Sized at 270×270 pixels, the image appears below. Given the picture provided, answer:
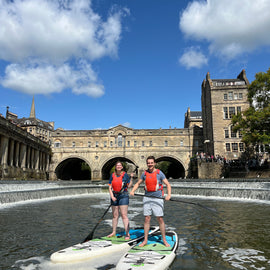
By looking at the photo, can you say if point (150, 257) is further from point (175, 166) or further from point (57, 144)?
point (175, 166)

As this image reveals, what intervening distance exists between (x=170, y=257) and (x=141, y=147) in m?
43.3

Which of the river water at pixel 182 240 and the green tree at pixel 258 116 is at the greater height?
the green tree at pixel 258 116

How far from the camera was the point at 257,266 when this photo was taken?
13.1 feet

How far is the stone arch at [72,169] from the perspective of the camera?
4917 cm

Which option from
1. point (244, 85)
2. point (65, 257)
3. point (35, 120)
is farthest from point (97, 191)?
point (35, 120)

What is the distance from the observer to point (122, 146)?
4788 centimetres

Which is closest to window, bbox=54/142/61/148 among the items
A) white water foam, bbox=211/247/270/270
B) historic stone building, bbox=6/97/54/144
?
historic stone building, bbox=6/97/54/144

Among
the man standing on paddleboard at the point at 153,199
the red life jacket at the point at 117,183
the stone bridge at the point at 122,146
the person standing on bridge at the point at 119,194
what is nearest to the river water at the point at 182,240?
the man standing on paddleboard at the point at 153,199

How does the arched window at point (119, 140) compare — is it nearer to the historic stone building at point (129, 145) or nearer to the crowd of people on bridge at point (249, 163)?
the historic stone building at point (129, 145)

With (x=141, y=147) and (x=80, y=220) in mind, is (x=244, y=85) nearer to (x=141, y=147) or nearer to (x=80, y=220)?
(x=141, y=147)

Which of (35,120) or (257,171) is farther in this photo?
(35,120)

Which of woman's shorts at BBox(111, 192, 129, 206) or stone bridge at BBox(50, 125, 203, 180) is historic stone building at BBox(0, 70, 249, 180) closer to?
stone bridge at BBox(50, 125, 203, 180)

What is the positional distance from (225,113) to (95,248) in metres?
37.5

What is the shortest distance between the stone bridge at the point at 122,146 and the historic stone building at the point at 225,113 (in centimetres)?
697
